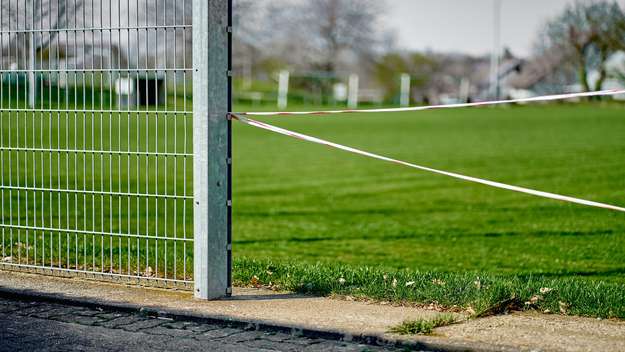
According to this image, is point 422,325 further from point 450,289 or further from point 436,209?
point 436,209

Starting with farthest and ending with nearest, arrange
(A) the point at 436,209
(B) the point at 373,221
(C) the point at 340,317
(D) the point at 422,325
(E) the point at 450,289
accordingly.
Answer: (A) the point at 436,209 < (B) the point at 373,221 < (E) the point at 450,289 < (C) the point at 340,317 < (D) the point at 422,325

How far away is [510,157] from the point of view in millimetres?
22938

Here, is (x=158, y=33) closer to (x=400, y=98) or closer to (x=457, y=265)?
(x=457, y=265)

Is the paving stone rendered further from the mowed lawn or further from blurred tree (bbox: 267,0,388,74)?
blurred tree (bbox: 267,0,388,74)

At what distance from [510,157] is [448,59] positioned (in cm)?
5708

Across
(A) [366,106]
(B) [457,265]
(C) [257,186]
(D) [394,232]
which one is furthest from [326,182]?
(A) [366,106]

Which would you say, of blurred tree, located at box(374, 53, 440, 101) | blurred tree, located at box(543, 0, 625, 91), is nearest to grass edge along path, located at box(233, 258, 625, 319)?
blurred tree, located at box(543, 0, 625, 91)

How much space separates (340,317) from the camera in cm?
571

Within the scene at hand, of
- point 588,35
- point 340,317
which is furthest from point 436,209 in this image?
point 588,35

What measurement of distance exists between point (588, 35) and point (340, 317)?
47.5 m

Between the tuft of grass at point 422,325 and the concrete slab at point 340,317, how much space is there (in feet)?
0.22

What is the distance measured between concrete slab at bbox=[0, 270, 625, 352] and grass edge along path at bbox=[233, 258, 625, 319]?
14 centimetres

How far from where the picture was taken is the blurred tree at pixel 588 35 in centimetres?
4444

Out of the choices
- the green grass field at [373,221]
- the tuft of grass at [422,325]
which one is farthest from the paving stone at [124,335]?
the green grass field at [373,221]
